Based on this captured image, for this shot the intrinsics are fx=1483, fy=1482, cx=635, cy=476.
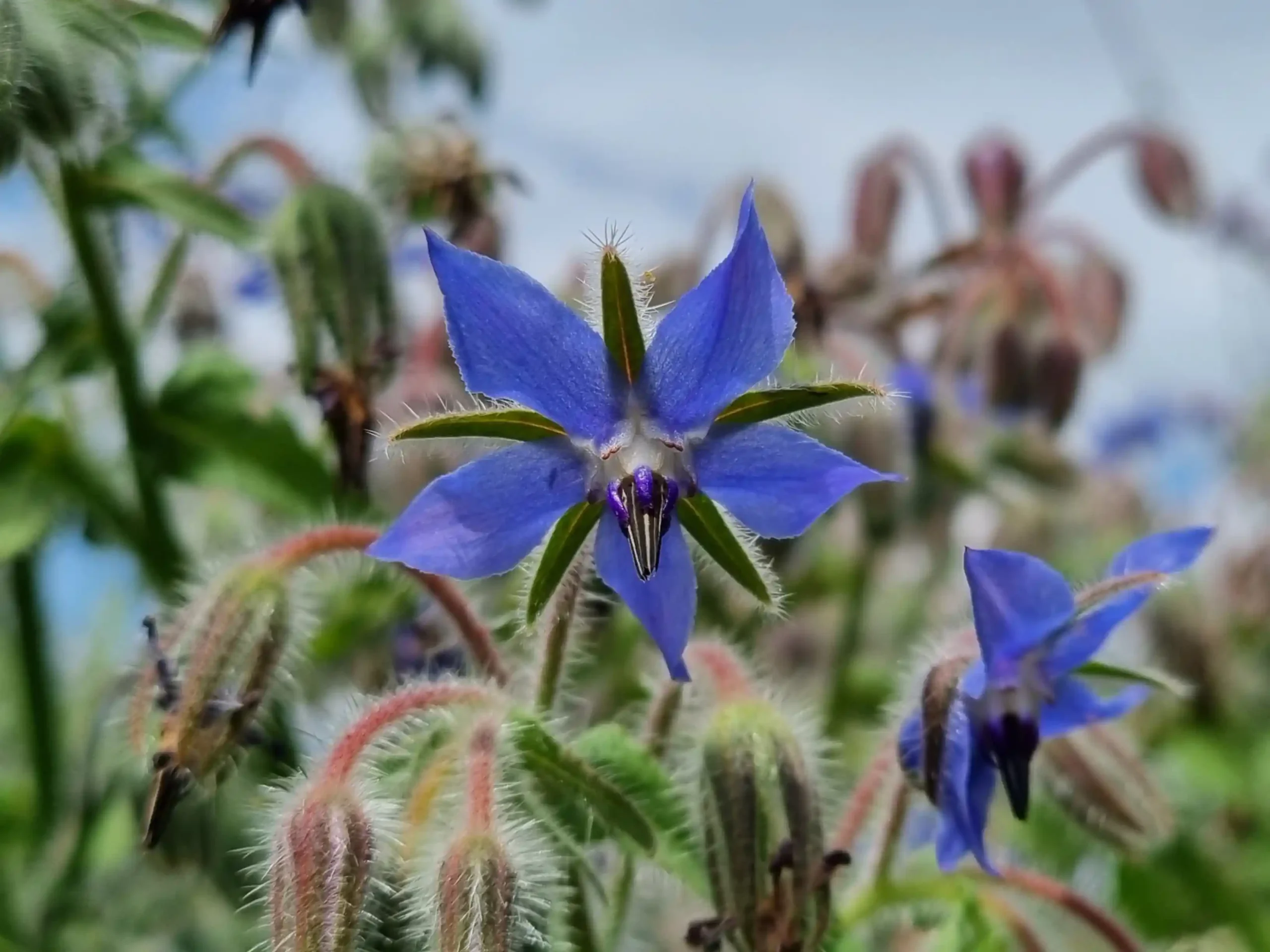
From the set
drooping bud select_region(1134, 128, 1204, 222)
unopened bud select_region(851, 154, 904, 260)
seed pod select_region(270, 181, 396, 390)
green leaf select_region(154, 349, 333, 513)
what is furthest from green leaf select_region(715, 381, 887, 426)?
drooping bud select_region(1134, 128, 1204, 222)

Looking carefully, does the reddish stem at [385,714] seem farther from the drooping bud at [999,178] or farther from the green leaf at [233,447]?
the drooping bud at [999,178]

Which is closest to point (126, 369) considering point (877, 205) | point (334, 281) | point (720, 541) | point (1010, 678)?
point (334, 281)

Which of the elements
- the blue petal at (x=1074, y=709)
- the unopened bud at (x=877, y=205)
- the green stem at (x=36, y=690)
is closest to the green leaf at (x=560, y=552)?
the blue petal at (x=1074, y=709)

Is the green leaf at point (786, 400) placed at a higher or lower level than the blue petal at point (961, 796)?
higher

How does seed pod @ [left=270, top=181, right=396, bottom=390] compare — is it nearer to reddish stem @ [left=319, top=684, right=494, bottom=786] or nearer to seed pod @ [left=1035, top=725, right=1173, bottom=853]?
reddish stem @ [left=319, top=684, right=494, bottom=786]

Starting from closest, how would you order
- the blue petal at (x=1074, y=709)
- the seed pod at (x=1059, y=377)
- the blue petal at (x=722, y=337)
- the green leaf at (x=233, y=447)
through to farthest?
the blue petal at (x=722, y=337)
the blue petal at (x=1074, y=709)
the green leaf at (x=233, y=447)
the seed pod at (x=1059, y=377)

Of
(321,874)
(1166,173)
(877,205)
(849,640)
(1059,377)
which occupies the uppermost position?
(1166,173)

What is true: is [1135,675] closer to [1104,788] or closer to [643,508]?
[1104,788]
